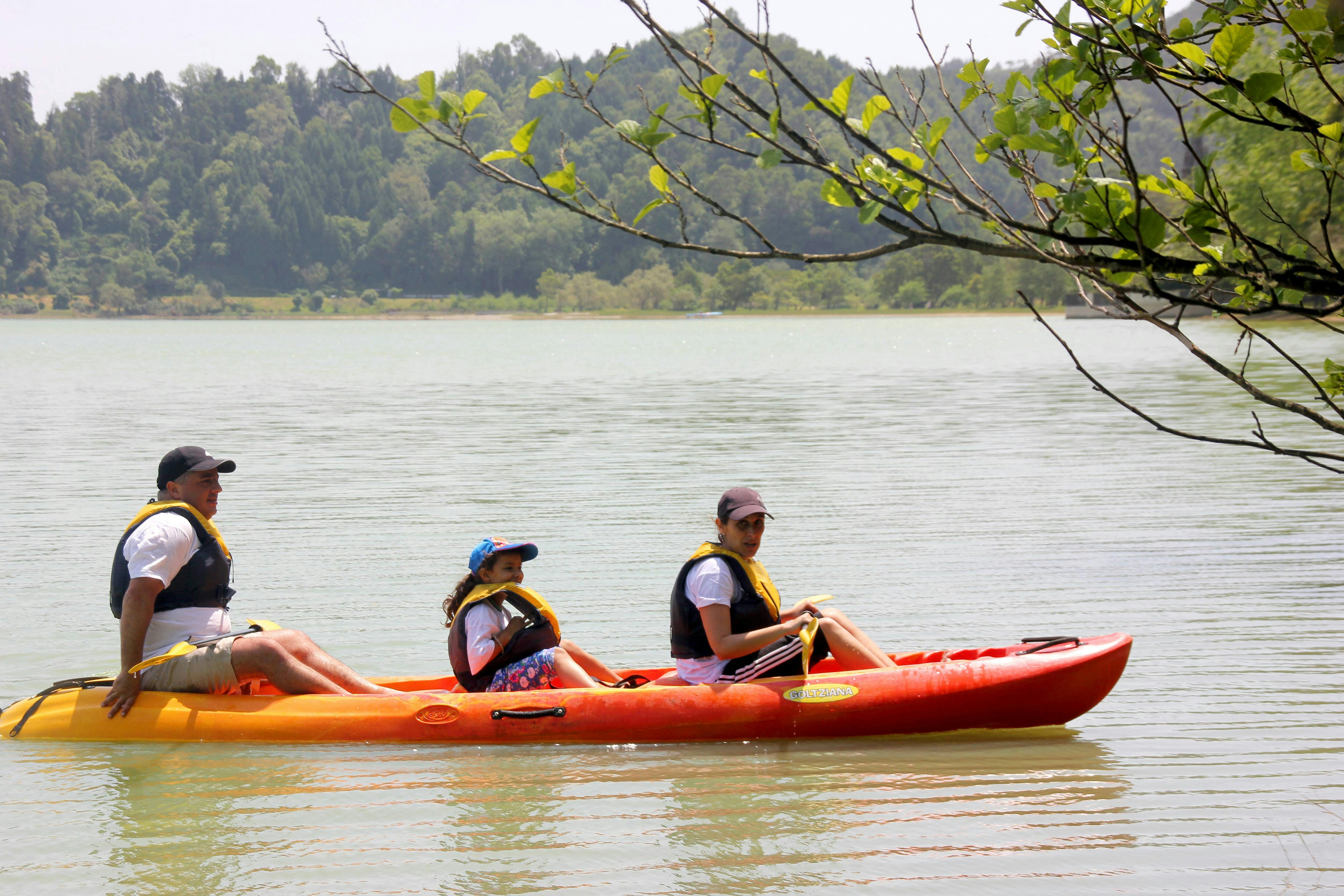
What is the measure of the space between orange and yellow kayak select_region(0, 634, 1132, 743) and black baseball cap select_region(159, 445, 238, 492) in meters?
1.16

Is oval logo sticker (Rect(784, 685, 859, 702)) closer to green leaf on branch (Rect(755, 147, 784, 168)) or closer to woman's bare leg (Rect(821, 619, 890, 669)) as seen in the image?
woman's bare leg (Rect(821, 619, 890, 669))

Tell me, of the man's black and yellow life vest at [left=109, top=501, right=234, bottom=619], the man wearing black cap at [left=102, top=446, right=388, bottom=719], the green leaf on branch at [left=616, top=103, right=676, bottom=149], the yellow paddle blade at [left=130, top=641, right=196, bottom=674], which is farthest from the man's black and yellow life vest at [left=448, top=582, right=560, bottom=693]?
the green leaf on branch at [left=616, top=103, right=676, bottom=149]

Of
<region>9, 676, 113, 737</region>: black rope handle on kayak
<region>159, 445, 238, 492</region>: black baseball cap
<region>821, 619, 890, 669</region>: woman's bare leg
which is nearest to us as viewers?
<region>159, 445, 238, 492</region>: black baseball cap

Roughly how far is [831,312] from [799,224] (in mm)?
25338

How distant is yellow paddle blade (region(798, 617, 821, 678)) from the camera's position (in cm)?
666

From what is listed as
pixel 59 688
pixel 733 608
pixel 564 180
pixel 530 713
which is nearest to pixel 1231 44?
pixel 564 180

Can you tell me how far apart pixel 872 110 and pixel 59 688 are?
6139 millimetres

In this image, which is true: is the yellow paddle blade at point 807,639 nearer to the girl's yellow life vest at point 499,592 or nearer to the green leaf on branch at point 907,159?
the girl's yellow life vest at point 499,592

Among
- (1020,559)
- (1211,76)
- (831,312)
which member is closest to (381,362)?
(1020,559)

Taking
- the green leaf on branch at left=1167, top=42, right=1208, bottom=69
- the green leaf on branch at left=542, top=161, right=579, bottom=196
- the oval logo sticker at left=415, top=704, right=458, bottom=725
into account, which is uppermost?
the green leaf on branch at left=1167, top=42, right=1208, bottom=69

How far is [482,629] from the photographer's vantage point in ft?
22.1

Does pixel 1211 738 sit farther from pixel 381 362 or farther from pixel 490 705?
pixel 381 362

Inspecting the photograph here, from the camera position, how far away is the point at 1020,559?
11680mm

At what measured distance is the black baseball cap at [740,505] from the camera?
635 cm
